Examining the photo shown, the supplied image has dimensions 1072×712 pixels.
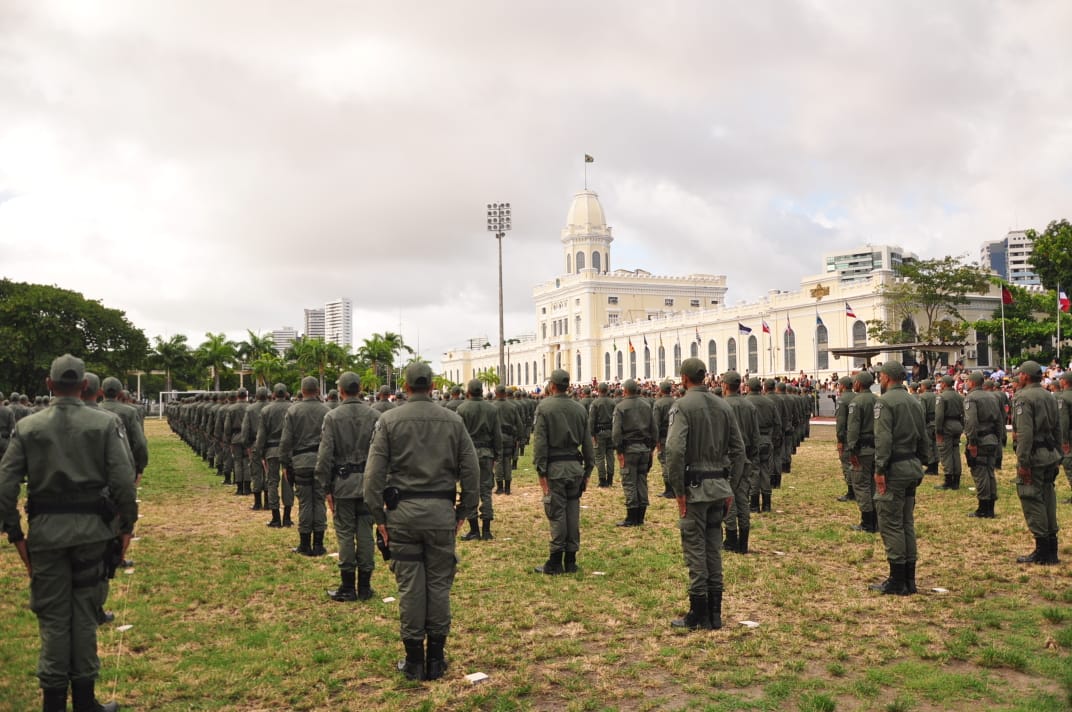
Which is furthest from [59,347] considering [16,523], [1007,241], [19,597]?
[1007,241]

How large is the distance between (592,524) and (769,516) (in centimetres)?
282

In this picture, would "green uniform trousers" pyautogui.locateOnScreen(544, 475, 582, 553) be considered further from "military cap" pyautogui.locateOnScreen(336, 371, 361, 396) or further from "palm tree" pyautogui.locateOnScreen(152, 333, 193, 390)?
"palm tree" pyautogui.locateOnScreen(152, 333, 193, 390)

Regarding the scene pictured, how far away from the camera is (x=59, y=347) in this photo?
55.6m

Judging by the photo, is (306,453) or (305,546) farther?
(305,546)

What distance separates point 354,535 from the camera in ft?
26.8

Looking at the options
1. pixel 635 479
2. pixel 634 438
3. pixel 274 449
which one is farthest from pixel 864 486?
pixel 274 449

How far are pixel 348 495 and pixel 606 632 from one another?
2983mm

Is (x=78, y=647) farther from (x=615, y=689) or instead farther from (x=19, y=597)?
(x=19, y=597)

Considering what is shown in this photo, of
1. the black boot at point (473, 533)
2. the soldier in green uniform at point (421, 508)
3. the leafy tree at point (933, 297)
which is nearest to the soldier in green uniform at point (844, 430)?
the black boot at point (473, 533)

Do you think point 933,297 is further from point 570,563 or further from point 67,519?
point 67,519

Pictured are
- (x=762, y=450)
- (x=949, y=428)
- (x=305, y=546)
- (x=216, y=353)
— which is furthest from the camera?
(x=216, y=353)

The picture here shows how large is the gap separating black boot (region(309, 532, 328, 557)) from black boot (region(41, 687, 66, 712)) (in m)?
5.06

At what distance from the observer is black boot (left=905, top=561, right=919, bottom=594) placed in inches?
307

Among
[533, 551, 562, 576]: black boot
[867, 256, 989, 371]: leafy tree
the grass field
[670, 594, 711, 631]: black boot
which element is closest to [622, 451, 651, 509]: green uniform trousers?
the grass field
